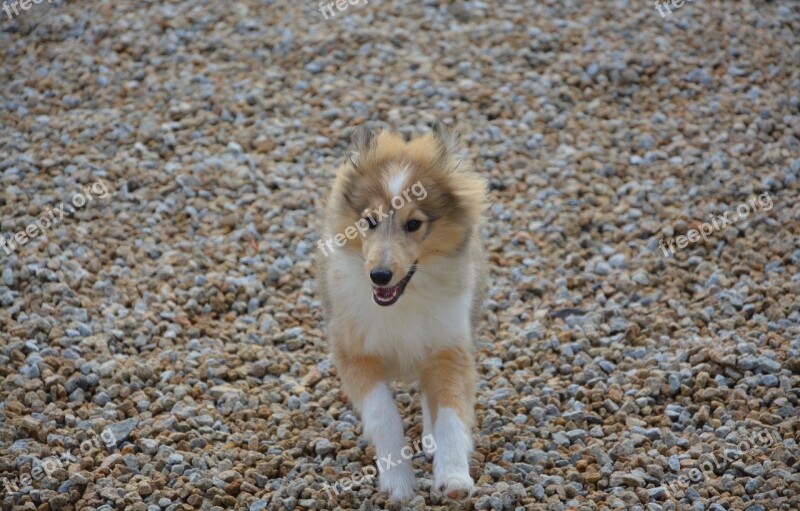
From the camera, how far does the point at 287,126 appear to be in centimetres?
859

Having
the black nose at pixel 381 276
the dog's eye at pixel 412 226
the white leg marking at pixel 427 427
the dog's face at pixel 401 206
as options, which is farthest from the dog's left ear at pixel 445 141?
the white leg marking at pixel 427 427

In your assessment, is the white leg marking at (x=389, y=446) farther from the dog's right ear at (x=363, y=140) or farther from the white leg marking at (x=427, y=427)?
the dog's right ear at (x=363, y=140)

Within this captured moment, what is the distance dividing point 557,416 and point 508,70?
13.8ft

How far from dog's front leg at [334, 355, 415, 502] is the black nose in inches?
26.4

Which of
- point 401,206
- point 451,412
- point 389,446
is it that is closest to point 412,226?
point 401,206

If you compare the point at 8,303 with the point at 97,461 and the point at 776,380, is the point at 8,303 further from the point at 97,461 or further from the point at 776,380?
the point at 776,380

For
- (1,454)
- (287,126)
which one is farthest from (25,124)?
(1,454)

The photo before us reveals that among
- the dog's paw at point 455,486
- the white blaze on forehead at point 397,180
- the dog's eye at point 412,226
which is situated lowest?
the dog's paw at point 455,486

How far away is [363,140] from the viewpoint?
564 cm

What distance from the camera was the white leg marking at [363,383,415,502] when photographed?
16.9 ft

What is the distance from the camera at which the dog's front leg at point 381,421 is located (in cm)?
516

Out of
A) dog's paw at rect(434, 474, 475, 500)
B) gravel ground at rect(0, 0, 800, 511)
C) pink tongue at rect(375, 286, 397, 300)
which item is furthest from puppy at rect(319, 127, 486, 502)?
gravel ground at rect(0, 0, 800, 511)

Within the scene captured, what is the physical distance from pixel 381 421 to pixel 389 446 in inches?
5.2

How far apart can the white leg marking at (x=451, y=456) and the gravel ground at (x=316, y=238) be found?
1.19ft
